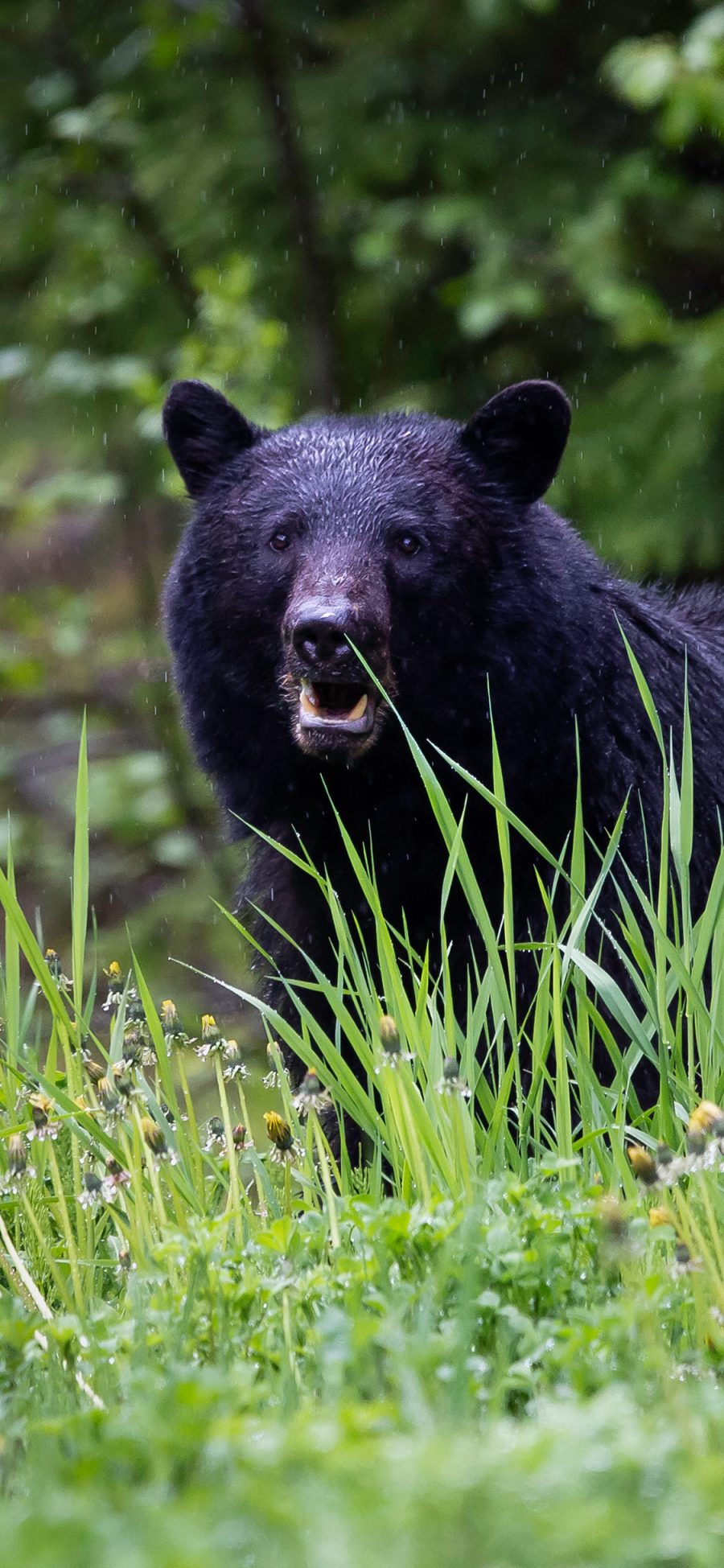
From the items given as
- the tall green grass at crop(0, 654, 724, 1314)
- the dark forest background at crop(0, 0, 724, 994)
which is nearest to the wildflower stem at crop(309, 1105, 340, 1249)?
the tall green grass at crop(0, 654, 724, 1314)

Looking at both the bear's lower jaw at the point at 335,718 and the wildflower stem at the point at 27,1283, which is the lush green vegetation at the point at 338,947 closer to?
the wildflower stem at the point at 27,1283

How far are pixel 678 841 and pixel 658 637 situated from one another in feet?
4.82

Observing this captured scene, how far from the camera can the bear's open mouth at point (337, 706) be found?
363cm

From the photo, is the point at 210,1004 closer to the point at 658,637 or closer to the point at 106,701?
the point at 106,701

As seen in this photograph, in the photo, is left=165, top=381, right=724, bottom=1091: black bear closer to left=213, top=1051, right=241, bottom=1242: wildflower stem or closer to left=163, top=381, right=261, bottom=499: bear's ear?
left=163, top=381, right=261, bottom=499: bear's ear

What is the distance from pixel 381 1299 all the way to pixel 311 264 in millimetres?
6964

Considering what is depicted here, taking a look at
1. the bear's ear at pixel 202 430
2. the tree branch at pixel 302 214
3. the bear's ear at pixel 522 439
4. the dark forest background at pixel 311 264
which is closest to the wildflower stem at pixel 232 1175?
the bear's ear at pixel 522 439

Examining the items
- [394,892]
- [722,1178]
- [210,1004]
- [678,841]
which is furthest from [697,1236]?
[210,1004]

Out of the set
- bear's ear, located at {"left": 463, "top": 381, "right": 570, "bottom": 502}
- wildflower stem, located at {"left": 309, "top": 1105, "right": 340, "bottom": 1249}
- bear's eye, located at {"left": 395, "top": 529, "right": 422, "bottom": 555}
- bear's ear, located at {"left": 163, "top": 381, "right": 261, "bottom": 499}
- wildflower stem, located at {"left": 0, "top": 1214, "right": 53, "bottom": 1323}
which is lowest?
wildflower stem, located at {"left": 0, "top": 1214, "right": 53, "bottom": 1323}

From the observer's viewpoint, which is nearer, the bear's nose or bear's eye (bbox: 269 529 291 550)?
the bear's nose

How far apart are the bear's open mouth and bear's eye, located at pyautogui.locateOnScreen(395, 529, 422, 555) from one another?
456 millimetres

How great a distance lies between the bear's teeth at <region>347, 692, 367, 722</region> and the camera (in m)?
3.66

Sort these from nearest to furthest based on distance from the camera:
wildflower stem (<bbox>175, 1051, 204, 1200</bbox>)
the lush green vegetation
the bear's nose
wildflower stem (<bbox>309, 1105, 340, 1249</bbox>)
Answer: the lush green vegetation
wildflower stem (<bbox>309, 1105, 340, 1249</bbox>)
wildflower stem (<bbox>175, 1051, 204, 1200</bbox>)
the bear's nose

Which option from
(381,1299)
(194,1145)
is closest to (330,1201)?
(381,1299)
